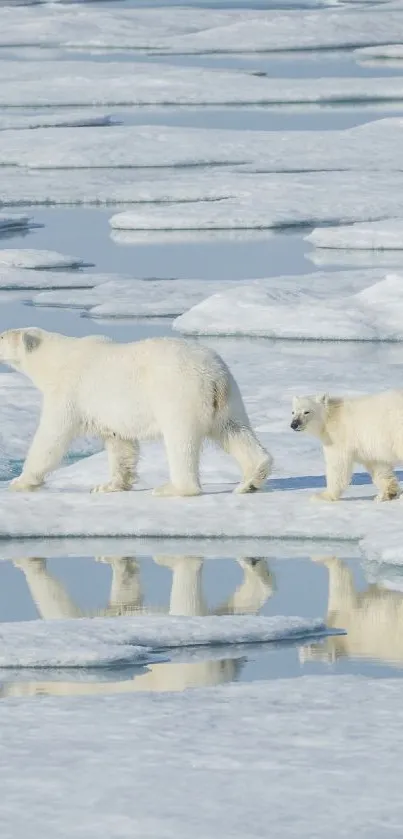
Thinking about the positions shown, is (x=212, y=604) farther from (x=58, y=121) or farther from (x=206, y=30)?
(x=206, y=30)

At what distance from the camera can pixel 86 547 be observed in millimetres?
6531

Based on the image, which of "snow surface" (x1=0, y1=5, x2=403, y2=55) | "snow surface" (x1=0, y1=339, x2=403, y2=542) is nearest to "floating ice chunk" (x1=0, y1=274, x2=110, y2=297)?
"snow surface" (x1=0, y1=339, x2=403, y2=542)

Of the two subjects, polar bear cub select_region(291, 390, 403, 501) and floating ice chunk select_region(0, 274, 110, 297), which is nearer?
polar bear cub select_region(291, 390, 403, 501)

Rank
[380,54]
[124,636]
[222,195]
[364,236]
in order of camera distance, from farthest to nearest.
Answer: [380,54] → [222,195] → [364,236] → [124,636]

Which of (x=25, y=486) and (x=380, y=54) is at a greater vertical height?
(x=380, y=54)

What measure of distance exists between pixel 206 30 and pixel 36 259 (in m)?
19.5

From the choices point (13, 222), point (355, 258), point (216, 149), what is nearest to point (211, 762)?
point (355, 258)

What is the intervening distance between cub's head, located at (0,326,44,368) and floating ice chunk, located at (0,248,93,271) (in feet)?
21.4

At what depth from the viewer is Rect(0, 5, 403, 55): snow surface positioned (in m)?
30.2

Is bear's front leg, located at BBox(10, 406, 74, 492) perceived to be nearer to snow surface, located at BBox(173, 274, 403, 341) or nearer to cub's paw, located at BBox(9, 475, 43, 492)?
cub's paw, located at BBox(9, 475, 43, 492)

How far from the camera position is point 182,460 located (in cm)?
658

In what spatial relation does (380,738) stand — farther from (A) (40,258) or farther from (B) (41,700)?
(A) (40,258)

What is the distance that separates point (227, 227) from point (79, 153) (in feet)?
12.2

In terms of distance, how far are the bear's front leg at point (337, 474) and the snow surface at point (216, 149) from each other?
36.2 ft
